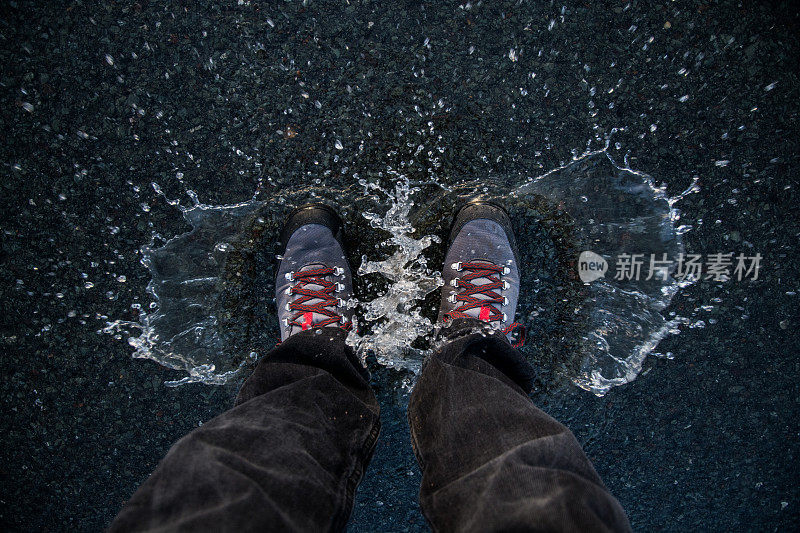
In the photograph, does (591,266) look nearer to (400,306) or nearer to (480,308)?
(480,308)

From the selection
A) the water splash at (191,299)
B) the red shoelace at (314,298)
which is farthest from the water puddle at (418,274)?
the red shoelace at (314,298)

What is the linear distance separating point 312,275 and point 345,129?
0.60 m

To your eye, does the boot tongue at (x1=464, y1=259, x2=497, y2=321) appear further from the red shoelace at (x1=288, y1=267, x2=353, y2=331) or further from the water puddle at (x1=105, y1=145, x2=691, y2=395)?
the red shoelace at (x1=288, y1=267, x2=353, y2=331)

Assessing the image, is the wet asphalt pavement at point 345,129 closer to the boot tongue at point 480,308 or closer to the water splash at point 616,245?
the water splash at point 616,245

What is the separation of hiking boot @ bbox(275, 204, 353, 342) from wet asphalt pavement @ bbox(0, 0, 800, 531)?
17 cm

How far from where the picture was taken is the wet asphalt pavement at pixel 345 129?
1.59 m

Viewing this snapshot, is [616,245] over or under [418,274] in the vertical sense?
over

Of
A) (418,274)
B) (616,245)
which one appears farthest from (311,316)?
(616,245)

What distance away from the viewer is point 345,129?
1641mm

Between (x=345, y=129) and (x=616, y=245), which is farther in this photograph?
(x=616, y=245)

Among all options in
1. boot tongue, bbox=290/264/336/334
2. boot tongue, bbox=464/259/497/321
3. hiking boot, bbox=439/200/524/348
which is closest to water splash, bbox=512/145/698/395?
hiking boot, bbox=439/200/524/348

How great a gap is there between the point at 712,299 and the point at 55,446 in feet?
9.78

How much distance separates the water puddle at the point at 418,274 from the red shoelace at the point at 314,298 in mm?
117

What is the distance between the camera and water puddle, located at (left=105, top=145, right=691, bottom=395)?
1696 millimetres
